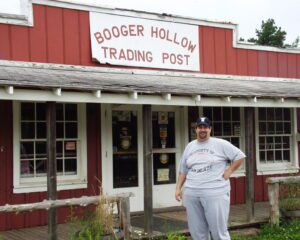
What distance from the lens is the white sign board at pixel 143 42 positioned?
31.8 feet

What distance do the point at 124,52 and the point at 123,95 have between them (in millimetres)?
2036

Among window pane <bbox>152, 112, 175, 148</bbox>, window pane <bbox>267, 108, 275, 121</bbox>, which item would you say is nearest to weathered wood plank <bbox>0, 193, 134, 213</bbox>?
window pane <bbox>152, 112, 175, 148</bbox>

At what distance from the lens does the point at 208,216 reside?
19.2 ft

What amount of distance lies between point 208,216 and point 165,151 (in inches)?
190

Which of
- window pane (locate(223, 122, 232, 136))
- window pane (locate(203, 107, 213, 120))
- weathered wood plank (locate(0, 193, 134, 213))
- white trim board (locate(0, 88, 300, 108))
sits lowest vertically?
weathered wood plank (locate(0, 193, 134, 213))

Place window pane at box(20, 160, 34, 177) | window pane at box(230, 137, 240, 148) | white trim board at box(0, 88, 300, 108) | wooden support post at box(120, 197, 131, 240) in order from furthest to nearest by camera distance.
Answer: window pane at box(230, 137, 240, 148)
window pane at box(20, 160, 34, 177)
white trim board at box(0, 88, 300, 108)
wooden support post at box(120, 197, 131, 240)

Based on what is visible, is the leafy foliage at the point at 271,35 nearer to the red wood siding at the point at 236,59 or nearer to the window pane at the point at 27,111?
the red wood siding at the point at 236,59

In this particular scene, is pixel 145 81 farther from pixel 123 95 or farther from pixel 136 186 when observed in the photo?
pixel 136 186

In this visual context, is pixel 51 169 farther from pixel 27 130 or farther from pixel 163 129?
pixel 163 129

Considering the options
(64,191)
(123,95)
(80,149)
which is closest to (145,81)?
(123,95)

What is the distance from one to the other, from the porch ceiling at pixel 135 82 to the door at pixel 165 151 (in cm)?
88

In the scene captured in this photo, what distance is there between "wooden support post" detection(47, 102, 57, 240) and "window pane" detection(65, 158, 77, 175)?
6.43ft

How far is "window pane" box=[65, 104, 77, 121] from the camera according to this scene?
942cm

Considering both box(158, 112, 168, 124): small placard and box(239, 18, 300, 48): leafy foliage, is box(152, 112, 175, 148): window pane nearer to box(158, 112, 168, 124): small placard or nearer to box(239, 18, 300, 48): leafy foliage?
box(158, 112, 168, 124): small placard
